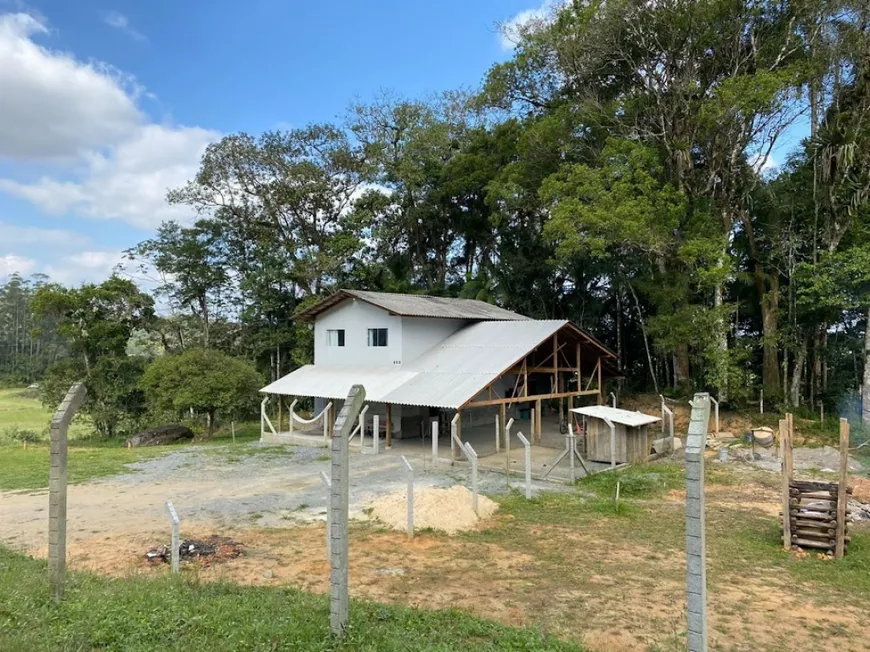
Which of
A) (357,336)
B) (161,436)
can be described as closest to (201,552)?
(357,336)

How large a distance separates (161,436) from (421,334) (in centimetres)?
1220

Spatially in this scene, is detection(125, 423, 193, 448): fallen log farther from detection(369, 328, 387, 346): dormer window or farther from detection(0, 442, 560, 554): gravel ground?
detection(369, 328, 387, 346): dormer window

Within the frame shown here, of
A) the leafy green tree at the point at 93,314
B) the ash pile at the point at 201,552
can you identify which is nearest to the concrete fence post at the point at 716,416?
the ash pile at the point at 201,552

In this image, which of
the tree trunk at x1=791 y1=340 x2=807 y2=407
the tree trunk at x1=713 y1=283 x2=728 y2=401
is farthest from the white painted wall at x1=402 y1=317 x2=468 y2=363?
the tree trunk at x1=791 y1=340 x2=807 y2=407

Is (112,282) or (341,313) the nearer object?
(341,313)

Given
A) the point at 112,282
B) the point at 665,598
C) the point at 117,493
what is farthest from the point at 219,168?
the point at 665,598

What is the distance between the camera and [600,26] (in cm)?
2116

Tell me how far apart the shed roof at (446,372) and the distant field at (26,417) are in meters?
14.6

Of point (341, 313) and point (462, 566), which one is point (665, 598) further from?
point (341, 313)

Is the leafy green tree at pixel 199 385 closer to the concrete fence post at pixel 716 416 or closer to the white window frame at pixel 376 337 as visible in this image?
the white window frame at pixel 376 337

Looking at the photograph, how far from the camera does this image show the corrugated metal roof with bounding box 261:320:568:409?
17047 millimetres

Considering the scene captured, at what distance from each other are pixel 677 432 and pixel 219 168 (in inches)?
1050

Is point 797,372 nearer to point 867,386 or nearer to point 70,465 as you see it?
point 867,386

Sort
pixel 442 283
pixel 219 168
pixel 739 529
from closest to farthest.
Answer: pixel 739 529, pixel 219 168, pixel 442 283
